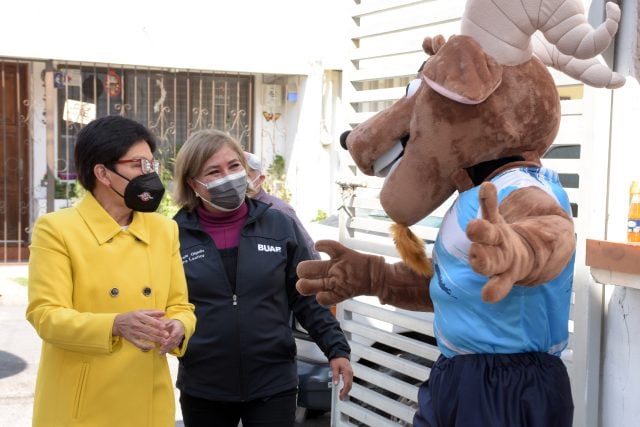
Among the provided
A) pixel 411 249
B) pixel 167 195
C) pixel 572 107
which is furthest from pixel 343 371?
pixel 167 195

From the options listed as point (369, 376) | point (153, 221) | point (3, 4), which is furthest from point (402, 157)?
point (3, 4)

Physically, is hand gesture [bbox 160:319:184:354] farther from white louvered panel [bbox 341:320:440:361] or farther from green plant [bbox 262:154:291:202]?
green plant [bbox 262:154:291:202]

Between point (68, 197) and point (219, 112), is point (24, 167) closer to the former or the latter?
point (68, 197)

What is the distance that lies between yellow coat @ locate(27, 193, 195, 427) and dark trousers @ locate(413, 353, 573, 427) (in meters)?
1.16

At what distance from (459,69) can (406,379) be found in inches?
94.8

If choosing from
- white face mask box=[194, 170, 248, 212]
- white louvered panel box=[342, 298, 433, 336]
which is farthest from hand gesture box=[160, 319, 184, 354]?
white louvered panel box=[342, 298, 433, 336]

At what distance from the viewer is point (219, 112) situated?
12.2 m

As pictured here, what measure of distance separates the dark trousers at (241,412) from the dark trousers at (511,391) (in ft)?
4.20

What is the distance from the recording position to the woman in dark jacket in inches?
139

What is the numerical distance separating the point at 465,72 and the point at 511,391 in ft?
2.94

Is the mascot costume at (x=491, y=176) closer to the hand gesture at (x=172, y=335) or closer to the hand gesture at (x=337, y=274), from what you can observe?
the hand gesture at (x=337, y=274)

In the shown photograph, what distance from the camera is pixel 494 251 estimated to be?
191 centimetres

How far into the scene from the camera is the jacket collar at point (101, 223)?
303 cm

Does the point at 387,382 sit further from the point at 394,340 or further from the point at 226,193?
the point at 226,193
